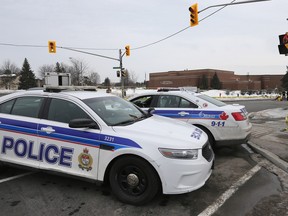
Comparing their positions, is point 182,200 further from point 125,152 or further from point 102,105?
point 102,105

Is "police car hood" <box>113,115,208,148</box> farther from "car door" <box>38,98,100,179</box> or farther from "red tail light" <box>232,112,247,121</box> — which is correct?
"red tail light" <box>232,112,247,121</box>

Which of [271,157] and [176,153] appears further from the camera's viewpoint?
[271,157]

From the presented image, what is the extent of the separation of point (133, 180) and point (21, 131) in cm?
203

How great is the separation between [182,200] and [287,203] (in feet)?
4.87

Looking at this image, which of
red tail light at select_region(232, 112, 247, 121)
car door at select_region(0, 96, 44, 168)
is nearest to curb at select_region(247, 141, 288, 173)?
red tail light at select_region(232, 112, 247, 121)

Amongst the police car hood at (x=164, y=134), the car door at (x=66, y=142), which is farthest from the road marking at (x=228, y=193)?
the car door at (x=66, y=142)

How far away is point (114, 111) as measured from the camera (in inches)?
169

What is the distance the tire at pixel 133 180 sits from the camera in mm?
3371

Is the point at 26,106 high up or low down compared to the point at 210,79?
down

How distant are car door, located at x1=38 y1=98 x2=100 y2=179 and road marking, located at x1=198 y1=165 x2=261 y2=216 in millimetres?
1643

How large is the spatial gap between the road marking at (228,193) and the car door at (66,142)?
164 cm

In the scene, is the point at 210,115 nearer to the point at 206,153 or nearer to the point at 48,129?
the point at 206,153

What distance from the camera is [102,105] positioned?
168 inches

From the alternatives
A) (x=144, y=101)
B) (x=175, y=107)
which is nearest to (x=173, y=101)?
(x=175, y=107)
